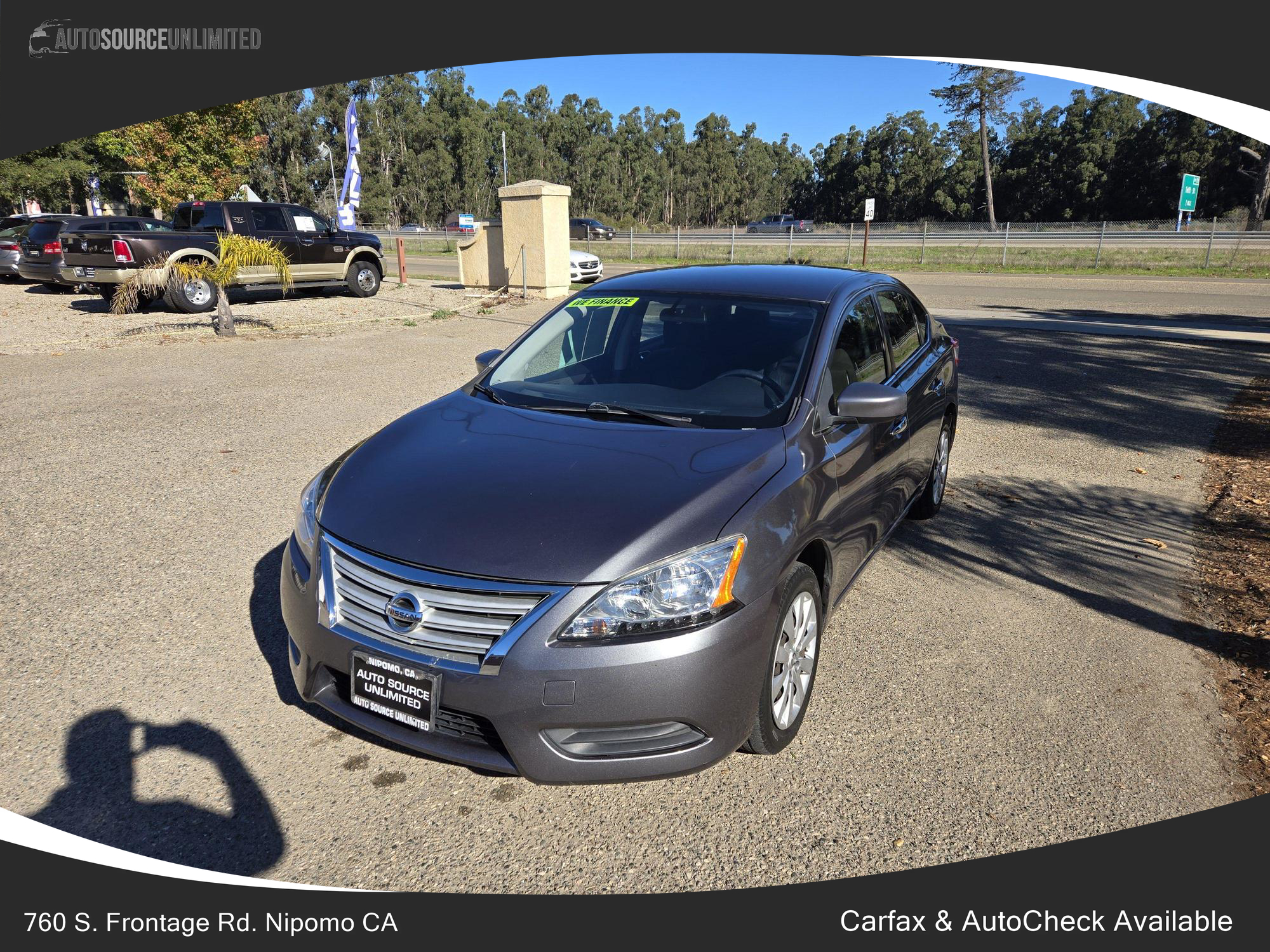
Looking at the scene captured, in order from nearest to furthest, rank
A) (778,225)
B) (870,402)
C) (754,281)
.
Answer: (870,402), (754,281), (778,225)

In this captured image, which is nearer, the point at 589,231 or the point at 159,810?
the point at 159,810

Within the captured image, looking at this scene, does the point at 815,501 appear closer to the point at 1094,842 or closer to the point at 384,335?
the point at 1094,842

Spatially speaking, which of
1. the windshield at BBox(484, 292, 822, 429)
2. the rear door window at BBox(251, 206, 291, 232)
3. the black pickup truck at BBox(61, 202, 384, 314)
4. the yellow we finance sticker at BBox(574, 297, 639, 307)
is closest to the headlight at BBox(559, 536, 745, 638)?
the windshield at BBox(484, 292, 822, 429)

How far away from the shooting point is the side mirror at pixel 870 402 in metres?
3.55

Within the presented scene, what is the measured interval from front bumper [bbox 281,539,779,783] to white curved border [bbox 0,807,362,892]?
1.76 feet

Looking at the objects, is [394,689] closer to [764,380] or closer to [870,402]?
[764,380]

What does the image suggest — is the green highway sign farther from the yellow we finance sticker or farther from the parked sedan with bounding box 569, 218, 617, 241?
the parked sedan with bounding box 569, 218, 617, 241

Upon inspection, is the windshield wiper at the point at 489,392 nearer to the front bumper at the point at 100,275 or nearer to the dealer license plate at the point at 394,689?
the dealer license plate at the point at 394,689

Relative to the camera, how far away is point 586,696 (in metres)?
2.53

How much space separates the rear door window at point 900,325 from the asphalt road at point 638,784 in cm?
121

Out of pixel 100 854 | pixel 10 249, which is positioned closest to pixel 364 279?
pixel 10 249

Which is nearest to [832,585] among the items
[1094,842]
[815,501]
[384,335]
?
[815,501]

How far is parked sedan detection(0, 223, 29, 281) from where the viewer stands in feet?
71.7

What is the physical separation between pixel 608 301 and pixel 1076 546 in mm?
3283
